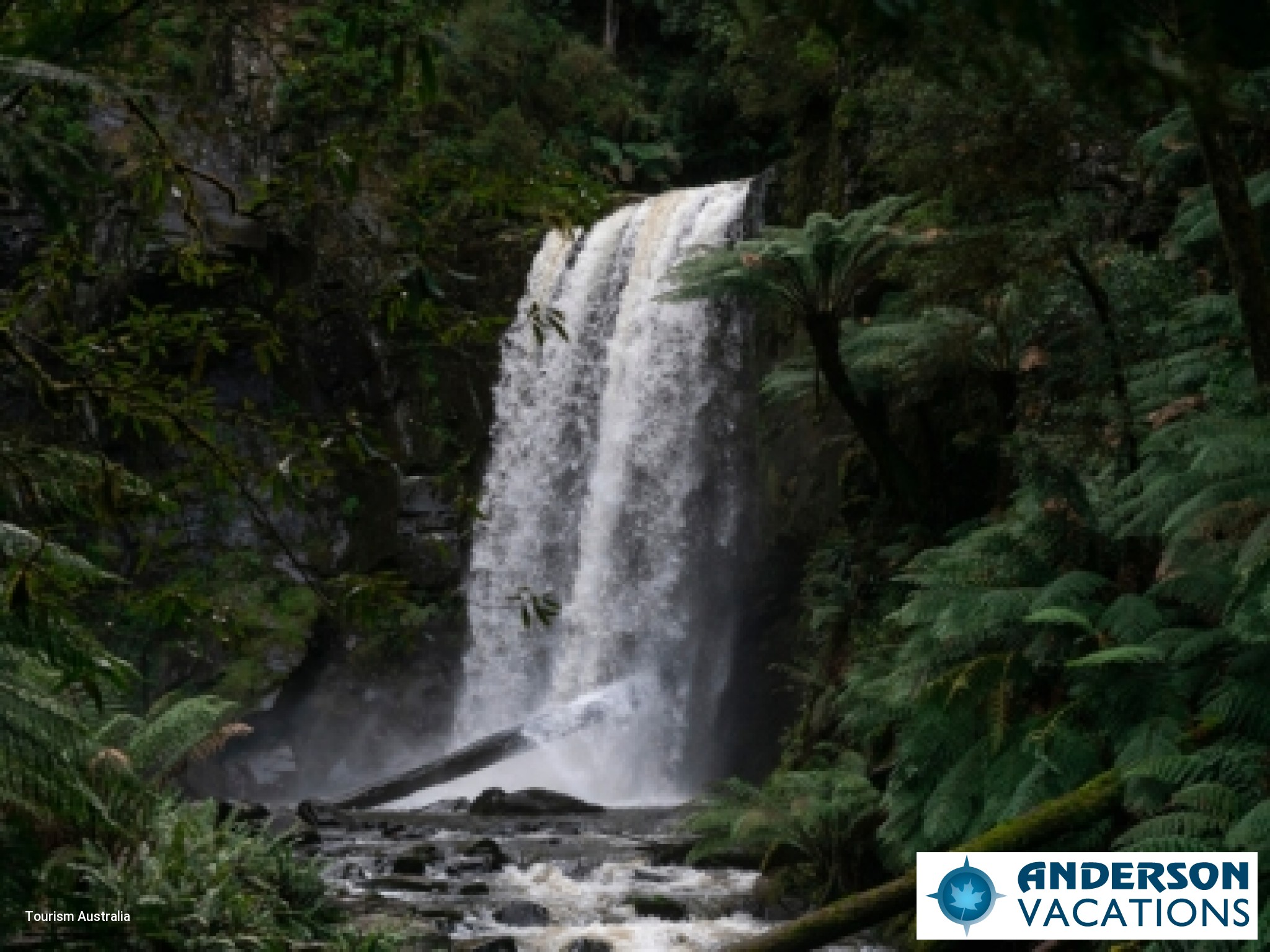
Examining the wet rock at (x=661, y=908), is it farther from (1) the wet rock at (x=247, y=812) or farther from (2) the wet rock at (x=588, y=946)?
(1) the wet rock at (x=247, y=812)

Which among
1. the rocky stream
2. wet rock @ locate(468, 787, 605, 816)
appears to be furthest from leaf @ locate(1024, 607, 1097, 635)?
wet rock @ locate(468, 787, 605, 816)

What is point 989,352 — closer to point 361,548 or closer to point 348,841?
point 348,841

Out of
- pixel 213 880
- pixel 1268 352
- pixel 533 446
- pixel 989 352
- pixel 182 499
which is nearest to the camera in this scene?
pixel 1268 352

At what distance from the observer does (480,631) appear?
17609 mm

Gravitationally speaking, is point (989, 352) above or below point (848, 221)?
below

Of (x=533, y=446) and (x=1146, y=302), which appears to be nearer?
(x=1146, y=302)

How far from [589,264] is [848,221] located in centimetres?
842

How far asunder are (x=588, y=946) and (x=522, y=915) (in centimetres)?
89

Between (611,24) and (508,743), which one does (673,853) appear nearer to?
(508,743)

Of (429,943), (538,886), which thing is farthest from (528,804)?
(429,943)

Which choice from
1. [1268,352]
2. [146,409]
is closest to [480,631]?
[1268,352]

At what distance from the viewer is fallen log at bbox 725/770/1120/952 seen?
4.80m

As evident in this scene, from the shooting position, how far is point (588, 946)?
305 inches

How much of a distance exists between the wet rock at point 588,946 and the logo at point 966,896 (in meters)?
3.07
